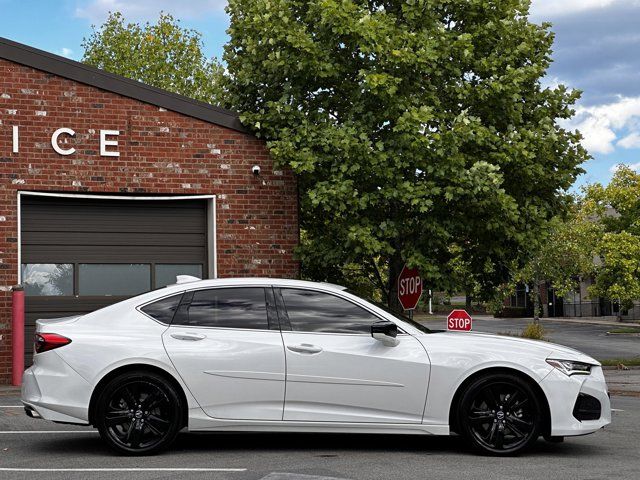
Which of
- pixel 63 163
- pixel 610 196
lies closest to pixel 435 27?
pixel 63 163

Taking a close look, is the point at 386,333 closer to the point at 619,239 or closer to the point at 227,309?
the point at 227,309

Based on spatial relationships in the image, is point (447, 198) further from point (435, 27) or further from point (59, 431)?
point (59, 431)

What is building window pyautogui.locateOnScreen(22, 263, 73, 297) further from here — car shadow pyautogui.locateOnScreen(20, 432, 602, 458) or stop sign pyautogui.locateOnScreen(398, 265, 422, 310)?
car shadow pyautogui.locateOnScreen(20, 432, 602, 458)

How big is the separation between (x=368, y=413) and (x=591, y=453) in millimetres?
2090

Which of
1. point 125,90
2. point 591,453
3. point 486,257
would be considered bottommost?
→ point 591,453

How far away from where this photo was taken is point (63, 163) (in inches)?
657

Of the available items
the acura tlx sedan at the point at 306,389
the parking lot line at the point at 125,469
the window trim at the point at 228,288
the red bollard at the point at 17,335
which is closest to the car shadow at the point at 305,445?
the acura tlx sedan at the point at 306,389

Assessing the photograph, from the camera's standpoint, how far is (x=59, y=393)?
26.7 ft

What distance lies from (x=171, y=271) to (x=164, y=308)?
9.08 meters

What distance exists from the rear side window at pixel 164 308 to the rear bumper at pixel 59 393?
83 cm

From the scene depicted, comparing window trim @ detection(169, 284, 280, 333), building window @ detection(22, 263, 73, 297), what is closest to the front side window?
window trim @ detection(169, 284, 280, 333)

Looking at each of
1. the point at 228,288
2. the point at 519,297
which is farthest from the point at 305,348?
the point at 519,297

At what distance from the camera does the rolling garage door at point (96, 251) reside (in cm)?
1666

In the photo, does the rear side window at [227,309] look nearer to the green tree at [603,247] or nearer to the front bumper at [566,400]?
the front bumper at [566,400]
